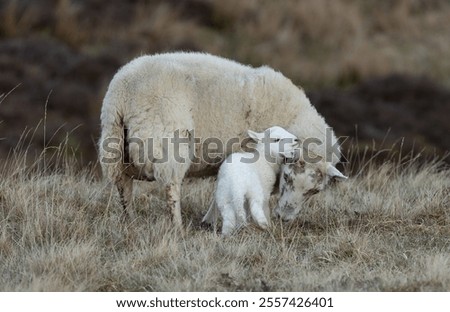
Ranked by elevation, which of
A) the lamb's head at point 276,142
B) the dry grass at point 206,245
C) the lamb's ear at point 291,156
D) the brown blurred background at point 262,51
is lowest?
the brown blurred background at point 262,51

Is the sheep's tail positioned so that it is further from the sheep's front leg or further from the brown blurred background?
the brown blurred background

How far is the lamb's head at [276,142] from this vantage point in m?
7.44

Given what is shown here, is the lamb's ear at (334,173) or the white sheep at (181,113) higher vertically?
the white sheep at (181,113)

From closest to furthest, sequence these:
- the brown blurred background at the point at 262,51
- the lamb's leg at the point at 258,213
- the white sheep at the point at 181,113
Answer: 1. the lamb's leg at the point at 258,213
2. the white sheep at the point at 181,113
3. the brown blurred background at the point at 262,51

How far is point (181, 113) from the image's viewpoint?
7.39 meters

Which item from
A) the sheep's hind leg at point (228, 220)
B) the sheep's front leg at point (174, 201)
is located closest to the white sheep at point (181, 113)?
the sheep's front leg at point (174, 201)

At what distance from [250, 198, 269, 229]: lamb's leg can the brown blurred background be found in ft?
29.0

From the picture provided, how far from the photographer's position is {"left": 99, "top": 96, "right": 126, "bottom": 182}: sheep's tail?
7477 mm

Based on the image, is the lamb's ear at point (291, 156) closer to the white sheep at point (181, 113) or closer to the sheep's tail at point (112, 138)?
the white sheep at point (181, 113)

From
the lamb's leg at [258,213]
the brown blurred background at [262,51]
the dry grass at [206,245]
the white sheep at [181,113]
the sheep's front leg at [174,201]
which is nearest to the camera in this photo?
the dry grass at [206,245]

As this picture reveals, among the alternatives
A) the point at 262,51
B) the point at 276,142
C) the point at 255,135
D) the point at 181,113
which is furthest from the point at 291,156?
the point at 262,51

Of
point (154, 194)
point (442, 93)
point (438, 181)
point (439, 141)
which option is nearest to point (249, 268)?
point (154, 194)

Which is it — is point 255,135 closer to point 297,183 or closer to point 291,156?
point 291,156

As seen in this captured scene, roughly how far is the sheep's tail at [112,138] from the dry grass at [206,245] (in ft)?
1.61
